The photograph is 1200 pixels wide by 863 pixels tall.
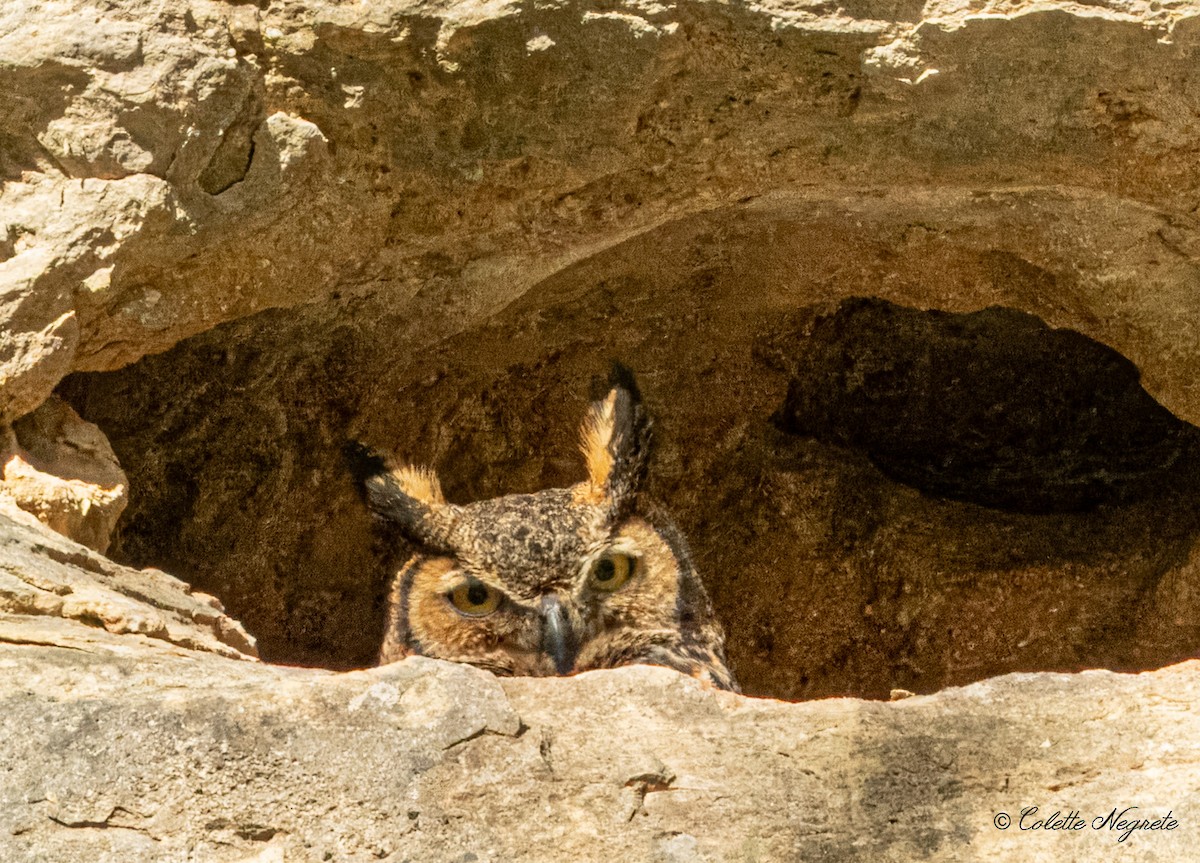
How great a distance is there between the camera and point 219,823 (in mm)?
1684

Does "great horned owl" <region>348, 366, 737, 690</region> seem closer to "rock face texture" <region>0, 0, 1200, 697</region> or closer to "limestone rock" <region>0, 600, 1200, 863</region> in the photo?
"rock face texture" <region>0, 0, 1200, 697</region>

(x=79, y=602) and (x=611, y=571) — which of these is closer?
(x=79, y=602)

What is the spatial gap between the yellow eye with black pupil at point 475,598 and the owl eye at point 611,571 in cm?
19

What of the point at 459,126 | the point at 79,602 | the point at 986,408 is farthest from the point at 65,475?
the point at 986,408

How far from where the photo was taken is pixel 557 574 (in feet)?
8.99

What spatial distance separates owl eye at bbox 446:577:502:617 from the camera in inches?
110

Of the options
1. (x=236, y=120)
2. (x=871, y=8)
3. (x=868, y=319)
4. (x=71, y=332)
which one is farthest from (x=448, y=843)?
(x=868, y=319)

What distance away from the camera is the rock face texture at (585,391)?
69.6 inches

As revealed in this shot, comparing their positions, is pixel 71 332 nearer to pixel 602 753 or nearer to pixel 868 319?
pixel 602 753

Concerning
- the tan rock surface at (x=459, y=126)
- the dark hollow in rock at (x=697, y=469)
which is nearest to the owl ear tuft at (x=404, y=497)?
the dark hollow in rock at (x=697, y=469)

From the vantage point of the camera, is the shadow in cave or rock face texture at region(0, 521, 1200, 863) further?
the shadow in cave

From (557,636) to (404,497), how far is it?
0.48m

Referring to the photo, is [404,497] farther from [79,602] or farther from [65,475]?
[79,602]

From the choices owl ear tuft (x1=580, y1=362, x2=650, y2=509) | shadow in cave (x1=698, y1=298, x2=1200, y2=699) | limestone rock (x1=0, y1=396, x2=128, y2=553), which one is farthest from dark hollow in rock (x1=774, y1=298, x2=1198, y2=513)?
limestone rock (x1=0, y1=396, x2=128, y2=553)
